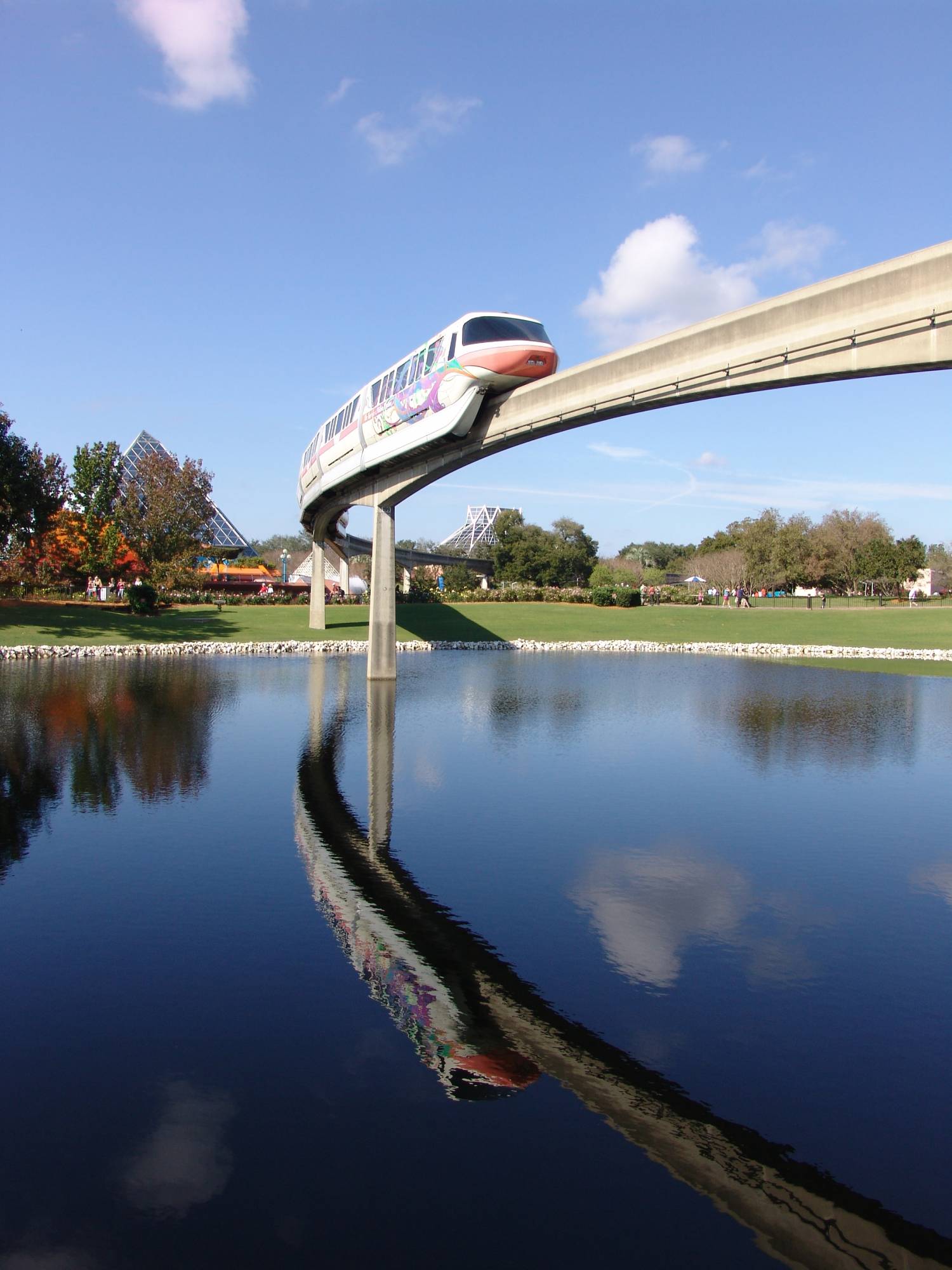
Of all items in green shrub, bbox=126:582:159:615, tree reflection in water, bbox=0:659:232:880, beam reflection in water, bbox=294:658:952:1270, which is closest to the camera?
beam reflection in water, bbox=294:658:952:1270

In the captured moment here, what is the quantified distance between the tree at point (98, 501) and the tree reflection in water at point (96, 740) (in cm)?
3394

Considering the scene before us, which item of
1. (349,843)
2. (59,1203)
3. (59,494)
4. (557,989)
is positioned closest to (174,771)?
(349,843)

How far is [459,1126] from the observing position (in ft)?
22.4

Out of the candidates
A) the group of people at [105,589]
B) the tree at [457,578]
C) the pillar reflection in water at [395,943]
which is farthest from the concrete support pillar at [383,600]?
the tree at [457,578]

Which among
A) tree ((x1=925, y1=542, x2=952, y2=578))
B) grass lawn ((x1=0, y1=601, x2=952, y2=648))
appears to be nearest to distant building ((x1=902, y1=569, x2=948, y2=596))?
tree ((x1=925, y1=542, x2=952, y2=578))

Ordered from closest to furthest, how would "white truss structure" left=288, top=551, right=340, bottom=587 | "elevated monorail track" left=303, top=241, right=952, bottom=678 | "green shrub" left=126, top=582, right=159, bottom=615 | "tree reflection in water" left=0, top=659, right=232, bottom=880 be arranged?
"elevated monorail track" left=303, top=241, right=952, bottom=678 < "tree reflection in water" left=0, top=659, right=232, bottom=880 < "green shrub" left=126, top=582, right=159, bottom=615 < "white truss structure" left=288, top=551, right=340, bottom=587

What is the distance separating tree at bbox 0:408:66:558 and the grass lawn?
594cm

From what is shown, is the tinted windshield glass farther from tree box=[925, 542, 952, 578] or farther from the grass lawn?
tree box=[925, 542, 952, 578]

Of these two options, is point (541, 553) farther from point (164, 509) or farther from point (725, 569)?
point (164, 509)

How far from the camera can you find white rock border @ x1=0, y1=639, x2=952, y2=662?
5175 centimetres

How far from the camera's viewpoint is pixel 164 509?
7150 cm

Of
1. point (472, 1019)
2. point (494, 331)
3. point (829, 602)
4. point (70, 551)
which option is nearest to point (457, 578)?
point (829, 602)

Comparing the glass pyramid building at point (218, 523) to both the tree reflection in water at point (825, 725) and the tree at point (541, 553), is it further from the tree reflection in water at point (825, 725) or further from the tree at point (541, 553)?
the tree reflection in water at point (825, 725)

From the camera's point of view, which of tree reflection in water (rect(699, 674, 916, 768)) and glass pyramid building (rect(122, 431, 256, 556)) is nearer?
tree reflection in water (rect(699, 674, 916, 768))
